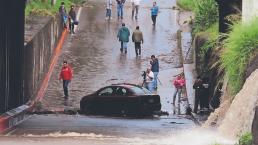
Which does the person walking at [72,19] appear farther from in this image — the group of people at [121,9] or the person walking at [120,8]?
the person walking at [120,8]

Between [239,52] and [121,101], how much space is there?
479 inches

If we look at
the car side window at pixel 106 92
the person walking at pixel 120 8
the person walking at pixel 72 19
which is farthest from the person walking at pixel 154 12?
the car side window at pixel 106 92

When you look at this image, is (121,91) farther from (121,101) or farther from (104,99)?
(104,99)

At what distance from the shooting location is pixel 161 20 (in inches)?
2188

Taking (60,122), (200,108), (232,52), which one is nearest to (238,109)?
(232,52)

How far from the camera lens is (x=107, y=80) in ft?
129

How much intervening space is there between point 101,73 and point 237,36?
19.9 meters

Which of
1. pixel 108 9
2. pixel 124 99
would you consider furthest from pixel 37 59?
pixel 108 9

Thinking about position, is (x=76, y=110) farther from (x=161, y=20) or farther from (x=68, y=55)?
(x=161, y=20)

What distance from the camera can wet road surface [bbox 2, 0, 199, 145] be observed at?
24703mm

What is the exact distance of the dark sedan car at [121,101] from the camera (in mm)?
32844

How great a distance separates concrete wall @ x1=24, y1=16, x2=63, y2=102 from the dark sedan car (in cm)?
337

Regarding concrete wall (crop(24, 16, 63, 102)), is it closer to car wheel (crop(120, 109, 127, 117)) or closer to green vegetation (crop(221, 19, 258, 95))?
car wheel (crop(120, 109, 127, 117))

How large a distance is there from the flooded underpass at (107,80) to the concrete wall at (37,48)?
76 cm
